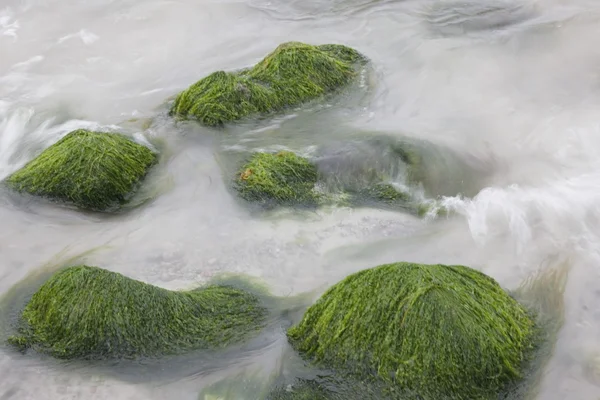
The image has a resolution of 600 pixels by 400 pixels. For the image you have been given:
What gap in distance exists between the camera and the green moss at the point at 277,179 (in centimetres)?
616

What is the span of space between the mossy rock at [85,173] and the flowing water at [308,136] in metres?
0.19

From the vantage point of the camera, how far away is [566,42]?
9117mm

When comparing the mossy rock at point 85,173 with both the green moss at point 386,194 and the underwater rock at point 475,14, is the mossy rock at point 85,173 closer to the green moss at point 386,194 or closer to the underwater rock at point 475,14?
the green moss at point 386,194

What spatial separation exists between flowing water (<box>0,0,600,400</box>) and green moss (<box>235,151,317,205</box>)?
0.21 m

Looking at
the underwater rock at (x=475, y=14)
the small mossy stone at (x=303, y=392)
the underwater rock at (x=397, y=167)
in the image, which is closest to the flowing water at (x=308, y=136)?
the underwater rock at (x=475, y=14)

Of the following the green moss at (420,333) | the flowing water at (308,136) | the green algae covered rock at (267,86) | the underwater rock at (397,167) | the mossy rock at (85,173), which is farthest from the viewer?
the green algae covered rock at (267,86)

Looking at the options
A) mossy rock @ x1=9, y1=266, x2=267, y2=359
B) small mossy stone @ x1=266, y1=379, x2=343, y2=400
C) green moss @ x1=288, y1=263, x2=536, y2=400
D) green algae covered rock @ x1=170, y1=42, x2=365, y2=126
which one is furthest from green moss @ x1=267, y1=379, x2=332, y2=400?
green algae covered rock @ x1=170, y1=42, x2=365, y2=126

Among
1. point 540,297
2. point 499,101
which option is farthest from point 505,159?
point 540,297

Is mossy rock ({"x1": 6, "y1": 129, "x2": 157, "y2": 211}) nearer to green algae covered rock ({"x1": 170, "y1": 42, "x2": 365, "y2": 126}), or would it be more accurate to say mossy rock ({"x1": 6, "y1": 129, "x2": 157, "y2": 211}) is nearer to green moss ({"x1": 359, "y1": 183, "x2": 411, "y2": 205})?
green algae covered rock ({"x1": 170, "y1": 42, "x2": 365, "y2": 126})

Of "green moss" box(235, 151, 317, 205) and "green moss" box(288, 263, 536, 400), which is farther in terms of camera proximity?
"green moss" box(235, 151, 317, 205)

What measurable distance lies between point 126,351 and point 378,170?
10.6 ft

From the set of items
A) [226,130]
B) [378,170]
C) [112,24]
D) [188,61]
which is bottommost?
[378,170]

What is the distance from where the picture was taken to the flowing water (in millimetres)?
5383

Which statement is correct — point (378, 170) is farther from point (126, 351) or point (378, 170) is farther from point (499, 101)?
point (126, 351)
